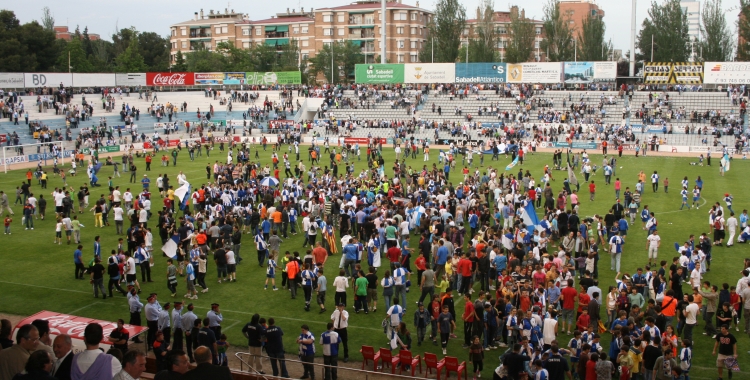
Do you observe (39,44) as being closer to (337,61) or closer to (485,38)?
(337,61)

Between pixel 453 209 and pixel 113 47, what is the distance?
104325mm

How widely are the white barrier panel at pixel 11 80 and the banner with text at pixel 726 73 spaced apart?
209 feet

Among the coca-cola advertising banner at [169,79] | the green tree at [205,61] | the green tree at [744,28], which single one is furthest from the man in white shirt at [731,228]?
the green tree at [205,61]

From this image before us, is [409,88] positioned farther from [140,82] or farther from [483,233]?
[483,233]

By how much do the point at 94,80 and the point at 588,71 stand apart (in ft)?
165

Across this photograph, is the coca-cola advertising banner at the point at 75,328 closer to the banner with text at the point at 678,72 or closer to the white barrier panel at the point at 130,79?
the banner with text at the point at 678,72

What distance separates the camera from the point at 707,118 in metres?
56.0

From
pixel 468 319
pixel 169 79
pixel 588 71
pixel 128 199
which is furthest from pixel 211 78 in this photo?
pixel 468 319

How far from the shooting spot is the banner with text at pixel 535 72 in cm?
6669

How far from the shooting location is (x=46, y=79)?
64.0 meters

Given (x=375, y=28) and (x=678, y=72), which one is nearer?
(x=678, y=72)

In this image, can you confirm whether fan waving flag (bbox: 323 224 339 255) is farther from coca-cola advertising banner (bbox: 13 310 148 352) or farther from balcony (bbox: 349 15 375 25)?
balcony (bbox: 349 15 375 25)

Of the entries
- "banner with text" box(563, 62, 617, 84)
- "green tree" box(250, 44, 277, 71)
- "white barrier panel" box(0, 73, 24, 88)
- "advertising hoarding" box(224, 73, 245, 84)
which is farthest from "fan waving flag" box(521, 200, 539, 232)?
"green tree" box(250, 44, 277, 71)

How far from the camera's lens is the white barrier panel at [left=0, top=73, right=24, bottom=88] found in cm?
6016
